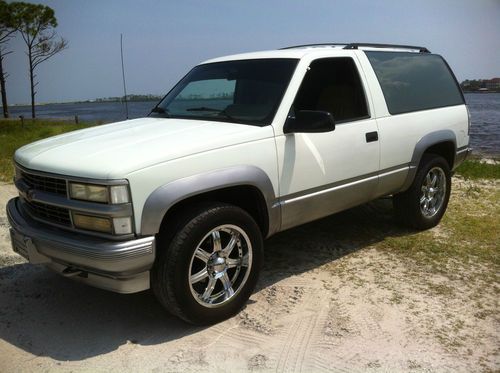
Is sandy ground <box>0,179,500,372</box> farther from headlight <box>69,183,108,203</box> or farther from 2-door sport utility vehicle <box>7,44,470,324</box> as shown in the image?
headlight <box>69,183,108,203</box>

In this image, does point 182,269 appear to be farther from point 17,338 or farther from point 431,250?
point 431,250

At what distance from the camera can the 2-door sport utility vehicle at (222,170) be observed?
2936 millimetres

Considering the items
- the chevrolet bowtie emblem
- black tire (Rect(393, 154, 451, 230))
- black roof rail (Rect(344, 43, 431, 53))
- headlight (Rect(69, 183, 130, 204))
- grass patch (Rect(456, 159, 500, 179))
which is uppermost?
black roof rail (Rect(344, 43, 431, 53))

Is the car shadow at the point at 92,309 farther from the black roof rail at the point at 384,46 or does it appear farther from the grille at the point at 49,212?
the black roof rail at the point at 384,46

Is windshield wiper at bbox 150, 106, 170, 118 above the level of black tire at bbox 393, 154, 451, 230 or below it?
above

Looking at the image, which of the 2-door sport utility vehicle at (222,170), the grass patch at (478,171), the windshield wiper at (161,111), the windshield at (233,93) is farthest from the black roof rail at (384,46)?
the grass patch at (478,171)

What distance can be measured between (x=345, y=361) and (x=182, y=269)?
1156 mm

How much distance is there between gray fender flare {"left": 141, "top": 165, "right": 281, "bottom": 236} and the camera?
2928mm

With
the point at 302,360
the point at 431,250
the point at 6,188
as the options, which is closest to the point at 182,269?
the point at 302,360

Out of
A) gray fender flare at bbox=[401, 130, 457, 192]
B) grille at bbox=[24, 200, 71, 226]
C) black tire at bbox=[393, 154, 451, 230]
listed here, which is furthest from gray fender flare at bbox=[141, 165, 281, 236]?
black tire at bbox=[393, 154, 451, 230]

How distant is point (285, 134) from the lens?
3.65m

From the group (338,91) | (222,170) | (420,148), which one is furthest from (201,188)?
(420,148)

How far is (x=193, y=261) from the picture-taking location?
333 cm

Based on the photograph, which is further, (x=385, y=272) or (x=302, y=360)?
(x=385, y=272)
